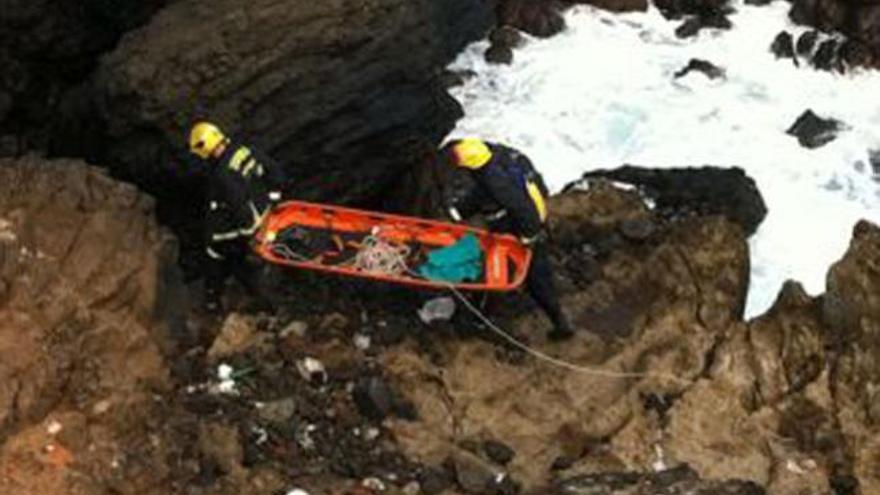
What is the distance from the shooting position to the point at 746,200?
12.6m

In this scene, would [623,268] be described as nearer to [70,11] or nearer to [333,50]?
[333,50]

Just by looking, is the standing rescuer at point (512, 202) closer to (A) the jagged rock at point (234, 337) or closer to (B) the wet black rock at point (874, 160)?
(A) the jagged rock at point (234, 337)

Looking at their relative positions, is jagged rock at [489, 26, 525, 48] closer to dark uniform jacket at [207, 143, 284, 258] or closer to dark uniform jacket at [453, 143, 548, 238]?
dark uniform jacket at [453, 143, 548, 238]

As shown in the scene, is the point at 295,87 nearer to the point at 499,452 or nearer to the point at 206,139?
the point at 206,139

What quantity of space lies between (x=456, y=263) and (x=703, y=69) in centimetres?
722

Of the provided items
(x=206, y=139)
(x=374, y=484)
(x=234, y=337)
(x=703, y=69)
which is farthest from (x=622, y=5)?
(x=374, y=484)

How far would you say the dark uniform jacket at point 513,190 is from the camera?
29.6ft

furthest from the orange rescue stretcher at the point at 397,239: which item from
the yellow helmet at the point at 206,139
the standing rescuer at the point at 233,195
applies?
the yellow helmet at the point at 206,139

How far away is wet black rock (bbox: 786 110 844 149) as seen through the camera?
14.6m

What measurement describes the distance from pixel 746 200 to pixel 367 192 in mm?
4116

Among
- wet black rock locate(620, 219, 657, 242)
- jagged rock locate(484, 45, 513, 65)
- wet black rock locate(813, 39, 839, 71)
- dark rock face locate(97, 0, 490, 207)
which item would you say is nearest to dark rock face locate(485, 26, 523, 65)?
jagged rock locate(484, 45, 513, 65)

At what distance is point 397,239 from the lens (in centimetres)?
1018

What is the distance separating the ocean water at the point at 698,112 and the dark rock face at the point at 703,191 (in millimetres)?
574

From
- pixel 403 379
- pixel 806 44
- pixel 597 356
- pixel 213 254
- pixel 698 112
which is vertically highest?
pixel 213 254
